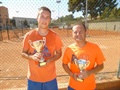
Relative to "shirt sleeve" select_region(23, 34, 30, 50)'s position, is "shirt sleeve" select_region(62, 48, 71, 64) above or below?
below

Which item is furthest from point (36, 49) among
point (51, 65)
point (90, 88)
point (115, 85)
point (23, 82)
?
point (23, 82)

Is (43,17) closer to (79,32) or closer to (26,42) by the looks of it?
(26,42)

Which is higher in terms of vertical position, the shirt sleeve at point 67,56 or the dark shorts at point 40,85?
the shirt sleeve at point 67,56

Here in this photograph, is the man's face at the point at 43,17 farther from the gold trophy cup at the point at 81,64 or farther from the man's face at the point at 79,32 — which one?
the gold trophy cup at the point at 81,64

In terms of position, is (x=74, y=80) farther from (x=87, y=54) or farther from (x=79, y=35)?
(x=79, y=35)

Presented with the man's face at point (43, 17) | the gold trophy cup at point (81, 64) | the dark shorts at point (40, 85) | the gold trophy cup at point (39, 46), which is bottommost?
the dark shorts at point (40, 85)

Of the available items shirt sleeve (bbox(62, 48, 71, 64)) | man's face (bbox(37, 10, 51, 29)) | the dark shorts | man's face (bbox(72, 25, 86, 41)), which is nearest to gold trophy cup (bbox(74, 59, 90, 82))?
shirt sleeve (bbox(62, 48, 71, 64))

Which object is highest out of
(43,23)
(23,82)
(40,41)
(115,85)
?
(43,23)

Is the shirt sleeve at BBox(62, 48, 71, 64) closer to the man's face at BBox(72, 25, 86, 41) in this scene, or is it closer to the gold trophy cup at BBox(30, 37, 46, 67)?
the man's face at BBox(72, 25, 86, 41)

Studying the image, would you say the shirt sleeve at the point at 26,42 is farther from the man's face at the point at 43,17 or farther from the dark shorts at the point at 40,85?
the dark shorts at the point at 40,85

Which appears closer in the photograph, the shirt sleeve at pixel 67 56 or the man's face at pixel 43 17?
the man's face at pixel 43 17

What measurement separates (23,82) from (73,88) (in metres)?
3.26

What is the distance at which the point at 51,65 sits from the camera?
2.31 metres

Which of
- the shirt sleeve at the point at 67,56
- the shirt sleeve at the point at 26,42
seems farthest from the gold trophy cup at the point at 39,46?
the shirt sleeve at the point at 67,56
